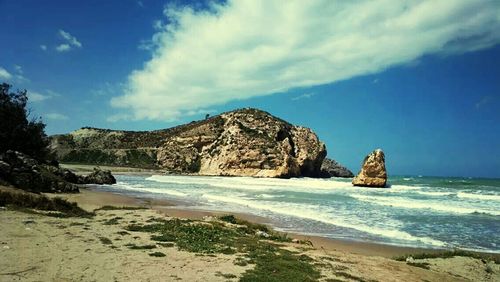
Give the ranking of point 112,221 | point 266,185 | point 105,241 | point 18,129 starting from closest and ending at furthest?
point 105,241
point 112,221
point 18,129
point 266,185

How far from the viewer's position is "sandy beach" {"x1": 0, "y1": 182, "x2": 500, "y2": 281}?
8133 millimetres

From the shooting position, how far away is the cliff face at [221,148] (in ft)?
280

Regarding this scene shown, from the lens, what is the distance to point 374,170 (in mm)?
54375

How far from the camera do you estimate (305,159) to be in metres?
89.1

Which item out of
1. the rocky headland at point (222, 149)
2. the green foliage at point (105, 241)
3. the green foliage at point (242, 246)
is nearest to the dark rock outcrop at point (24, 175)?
the green foliage at point (242, 246)

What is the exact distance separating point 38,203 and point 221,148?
77.8m

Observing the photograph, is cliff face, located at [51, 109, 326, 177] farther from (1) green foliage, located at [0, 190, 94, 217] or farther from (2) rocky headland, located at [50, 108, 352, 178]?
(1) green foliage, located at [0, 190, 94, 217]

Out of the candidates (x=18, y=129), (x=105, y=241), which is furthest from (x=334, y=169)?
(x=105, y=241)

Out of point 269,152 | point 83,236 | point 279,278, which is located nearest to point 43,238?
point 83,236

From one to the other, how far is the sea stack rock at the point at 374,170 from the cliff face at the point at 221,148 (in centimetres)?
2633

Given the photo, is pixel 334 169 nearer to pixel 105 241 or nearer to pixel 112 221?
pixel 112 221

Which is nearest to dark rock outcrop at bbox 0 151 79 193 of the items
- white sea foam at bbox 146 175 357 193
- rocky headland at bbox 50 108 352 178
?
white sea foam at bbox 146 175 357 193

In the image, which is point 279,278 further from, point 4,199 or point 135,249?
point 4,199

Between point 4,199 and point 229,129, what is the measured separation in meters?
81.1
